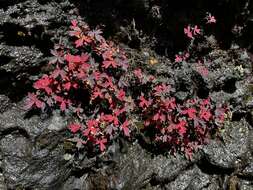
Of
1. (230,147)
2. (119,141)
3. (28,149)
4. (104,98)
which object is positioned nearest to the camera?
(28,149)

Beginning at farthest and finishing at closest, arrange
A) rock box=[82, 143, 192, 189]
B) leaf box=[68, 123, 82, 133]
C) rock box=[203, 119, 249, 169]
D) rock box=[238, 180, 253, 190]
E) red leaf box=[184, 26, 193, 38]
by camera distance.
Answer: rock box=[238, 180, 253, 190], rock box=[203, 119, 249, 169], red leaf box=[184, 26, 193, 38], rock box=[82, 143, 192, 189], leaf box=[68, 123, 82, 133]

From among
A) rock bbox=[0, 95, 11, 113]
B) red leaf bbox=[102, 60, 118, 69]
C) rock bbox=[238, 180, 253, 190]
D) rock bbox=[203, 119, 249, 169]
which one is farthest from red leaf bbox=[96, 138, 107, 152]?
rock bbox=[238, 180, 253, 190]

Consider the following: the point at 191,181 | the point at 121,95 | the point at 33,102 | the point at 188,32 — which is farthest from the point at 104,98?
the point at 191,181

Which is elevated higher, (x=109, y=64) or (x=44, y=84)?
(x=109, y=64)

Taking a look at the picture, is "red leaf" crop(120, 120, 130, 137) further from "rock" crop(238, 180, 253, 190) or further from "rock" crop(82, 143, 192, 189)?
"rock" crop(238, 180, 253, 190)

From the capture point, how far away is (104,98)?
15.4ft

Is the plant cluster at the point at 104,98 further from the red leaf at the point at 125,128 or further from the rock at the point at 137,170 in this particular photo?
the rock at the point at 137,170

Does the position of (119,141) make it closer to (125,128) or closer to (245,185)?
(125,128)

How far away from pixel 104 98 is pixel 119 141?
699mm

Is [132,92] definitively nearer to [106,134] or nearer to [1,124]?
[106,134]

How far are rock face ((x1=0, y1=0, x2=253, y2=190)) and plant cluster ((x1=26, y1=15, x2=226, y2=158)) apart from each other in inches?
7.5

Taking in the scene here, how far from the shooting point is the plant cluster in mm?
4477

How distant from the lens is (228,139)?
576 centimetres

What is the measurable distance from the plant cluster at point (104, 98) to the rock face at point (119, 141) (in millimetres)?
190
